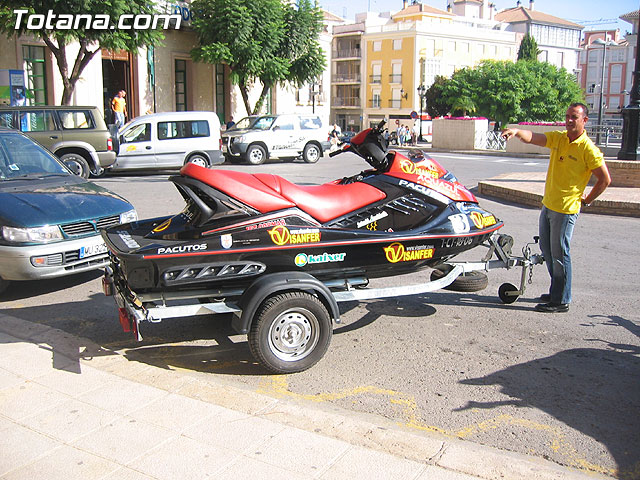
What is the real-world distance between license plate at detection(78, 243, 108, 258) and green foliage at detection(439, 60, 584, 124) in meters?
56.1

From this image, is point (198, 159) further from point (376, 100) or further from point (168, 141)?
point (376, 100)

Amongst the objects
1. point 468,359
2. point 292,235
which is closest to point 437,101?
point 468,359

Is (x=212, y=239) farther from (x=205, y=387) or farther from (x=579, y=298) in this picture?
(x=579, y=298)

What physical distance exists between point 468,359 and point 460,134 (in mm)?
34320

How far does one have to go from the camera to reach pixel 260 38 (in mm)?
28781

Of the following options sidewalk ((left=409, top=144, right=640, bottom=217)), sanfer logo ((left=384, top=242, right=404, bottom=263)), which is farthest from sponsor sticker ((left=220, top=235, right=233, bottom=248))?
sidewalk ((left=409, top=144, right=640, bottom=217))

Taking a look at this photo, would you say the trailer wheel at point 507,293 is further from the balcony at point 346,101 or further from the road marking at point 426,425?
the balcony at point 346,101

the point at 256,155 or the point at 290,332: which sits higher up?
the point at 256,155

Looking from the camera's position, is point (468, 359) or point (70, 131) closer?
point (468, 359)

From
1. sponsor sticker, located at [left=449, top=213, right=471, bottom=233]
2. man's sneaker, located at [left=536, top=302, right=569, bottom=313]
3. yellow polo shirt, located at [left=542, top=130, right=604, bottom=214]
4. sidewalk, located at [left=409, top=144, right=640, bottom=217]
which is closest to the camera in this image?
sponsor sticker, located at [left=449, top=213, right=471, bottom=233]

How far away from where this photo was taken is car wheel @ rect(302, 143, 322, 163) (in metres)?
24.1

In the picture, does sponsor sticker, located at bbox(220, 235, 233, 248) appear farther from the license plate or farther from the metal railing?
the metal railing

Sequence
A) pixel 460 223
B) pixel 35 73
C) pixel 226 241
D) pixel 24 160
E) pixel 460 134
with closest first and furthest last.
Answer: pixel 226 241
pixel 460 223
pixel 24 160
pixel 35 73
pixel 460 134

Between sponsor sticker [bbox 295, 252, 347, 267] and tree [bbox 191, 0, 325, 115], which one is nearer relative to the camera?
sponsor sticker [bbox 295, 252, 347, 267]
